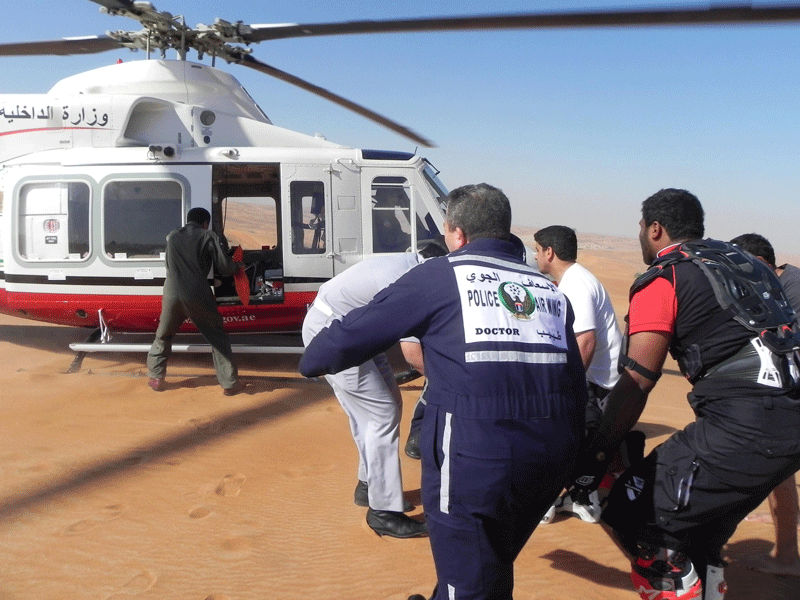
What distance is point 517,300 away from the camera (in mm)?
2088

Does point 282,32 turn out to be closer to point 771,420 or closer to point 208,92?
point 208,92

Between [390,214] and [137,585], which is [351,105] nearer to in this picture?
[390,214]

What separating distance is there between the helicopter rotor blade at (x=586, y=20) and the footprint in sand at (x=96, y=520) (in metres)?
3.89

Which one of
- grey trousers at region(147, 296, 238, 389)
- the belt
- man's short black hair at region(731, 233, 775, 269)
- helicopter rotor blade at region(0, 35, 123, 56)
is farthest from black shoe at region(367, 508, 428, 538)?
helicopter rotor blade at region(0, 35, 123, 56)

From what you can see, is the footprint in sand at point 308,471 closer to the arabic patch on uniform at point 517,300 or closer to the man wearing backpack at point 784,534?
the man wearing backpack at point 784,534

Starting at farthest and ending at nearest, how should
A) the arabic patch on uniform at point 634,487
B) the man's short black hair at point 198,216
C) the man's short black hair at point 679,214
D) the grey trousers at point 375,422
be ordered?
the man's short black hair at point 198,216 → the grey trousers at point 375,422 → the man's short black hair at point 679,214 → the arabic patch on uniform at point 634,487

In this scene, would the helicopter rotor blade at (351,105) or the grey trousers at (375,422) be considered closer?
the grey trousers at (375,422)

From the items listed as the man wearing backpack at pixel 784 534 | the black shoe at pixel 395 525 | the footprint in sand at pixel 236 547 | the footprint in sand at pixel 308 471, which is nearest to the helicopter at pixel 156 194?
the footprint in sand at pixel 308 471

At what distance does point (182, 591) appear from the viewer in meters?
3.23

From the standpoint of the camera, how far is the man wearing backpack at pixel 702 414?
2312 millimetres

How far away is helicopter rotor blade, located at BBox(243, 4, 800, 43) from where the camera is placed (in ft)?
10.1

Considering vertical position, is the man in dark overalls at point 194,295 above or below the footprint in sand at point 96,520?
above

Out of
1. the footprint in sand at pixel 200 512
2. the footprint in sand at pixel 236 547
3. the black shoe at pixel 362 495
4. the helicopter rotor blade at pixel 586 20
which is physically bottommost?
the footprint in sand at pixel 236 547

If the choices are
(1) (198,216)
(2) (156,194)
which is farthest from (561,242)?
(2) (156,194)
